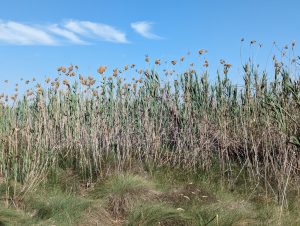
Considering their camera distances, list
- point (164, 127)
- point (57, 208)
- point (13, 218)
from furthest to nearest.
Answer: point (164, 127)
point (57, 208)
point (13, 218)

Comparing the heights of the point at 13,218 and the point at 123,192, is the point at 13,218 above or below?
below

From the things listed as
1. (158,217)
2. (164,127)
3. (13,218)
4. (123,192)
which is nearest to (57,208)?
(13,218)

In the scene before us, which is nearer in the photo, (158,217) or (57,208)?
(158,217)

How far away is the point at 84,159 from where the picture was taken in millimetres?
5695

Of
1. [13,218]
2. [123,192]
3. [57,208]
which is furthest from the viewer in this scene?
[123,192]

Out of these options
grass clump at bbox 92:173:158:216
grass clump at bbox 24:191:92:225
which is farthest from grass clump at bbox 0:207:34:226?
grass clump at bbox 92:173:158:216

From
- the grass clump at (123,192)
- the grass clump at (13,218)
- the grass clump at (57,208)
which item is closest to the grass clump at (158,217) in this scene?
the grass clump at (123,192)

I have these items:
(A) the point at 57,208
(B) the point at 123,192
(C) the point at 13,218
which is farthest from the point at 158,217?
(C) the point at 13,218

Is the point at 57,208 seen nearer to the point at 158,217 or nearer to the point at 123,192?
the point at 123,192

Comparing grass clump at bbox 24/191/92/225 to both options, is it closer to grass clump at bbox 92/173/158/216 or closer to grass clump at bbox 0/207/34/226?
grass clump at bbox 0/207/34/226

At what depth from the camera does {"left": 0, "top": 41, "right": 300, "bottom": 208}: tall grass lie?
5457 mm

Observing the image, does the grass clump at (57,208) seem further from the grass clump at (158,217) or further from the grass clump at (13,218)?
the grass clump at (158,217)

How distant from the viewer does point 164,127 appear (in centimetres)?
661

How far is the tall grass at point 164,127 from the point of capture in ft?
17.9
